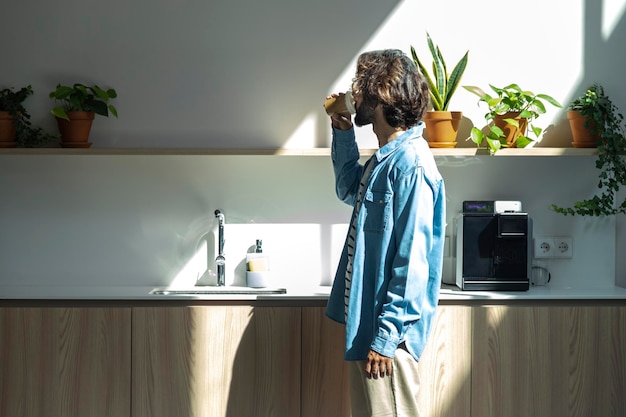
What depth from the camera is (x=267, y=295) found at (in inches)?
140

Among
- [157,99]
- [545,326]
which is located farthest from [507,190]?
[157,99]

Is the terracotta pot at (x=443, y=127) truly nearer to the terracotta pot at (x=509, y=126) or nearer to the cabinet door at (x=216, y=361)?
the terracotta pot at (x=509, y=126)

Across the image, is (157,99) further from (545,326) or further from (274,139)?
(545,326)

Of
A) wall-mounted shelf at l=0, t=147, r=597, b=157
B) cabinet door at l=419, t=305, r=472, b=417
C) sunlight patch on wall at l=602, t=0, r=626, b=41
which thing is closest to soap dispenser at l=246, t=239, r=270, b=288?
wall-mounted shelf at l=0, t=147, r=597, b=157

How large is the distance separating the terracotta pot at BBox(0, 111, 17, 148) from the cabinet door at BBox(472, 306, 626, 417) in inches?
82.9

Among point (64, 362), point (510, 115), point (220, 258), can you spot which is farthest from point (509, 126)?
point (64, 362)

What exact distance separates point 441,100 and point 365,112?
3.09 ft

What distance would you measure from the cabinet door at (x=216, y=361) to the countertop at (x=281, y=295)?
5 centimetres

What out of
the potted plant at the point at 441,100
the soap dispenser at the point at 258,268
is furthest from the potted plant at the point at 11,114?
the potted plant at the point at 441,100

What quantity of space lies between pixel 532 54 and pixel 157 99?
5.62 feet

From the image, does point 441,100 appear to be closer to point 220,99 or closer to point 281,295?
point 220,99

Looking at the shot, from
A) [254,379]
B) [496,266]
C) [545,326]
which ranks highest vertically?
[496,266]

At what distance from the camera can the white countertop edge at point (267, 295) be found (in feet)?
11.6

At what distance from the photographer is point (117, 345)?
3500 mm
